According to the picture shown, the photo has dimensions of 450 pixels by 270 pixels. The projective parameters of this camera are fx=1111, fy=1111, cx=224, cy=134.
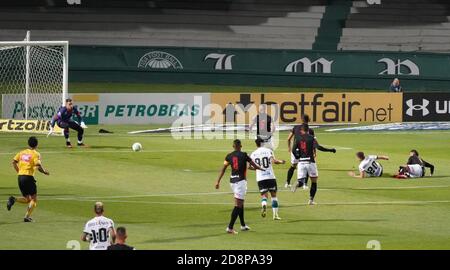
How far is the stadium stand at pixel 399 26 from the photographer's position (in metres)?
70.4

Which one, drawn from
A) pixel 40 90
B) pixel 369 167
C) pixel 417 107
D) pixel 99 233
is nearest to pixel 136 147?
pixel 40 90

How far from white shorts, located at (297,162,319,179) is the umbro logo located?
82.6 ft

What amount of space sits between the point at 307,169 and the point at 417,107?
85.0ft

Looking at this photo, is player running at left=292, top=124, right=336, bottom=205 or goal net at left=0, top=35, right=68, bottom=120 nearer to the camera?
player running at left=292, top=124, right=336, bottom=205

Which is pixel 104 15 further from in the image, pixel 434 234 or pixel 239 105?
pixel 434 234

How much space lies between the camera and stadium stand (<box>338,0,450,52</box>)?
70375mm

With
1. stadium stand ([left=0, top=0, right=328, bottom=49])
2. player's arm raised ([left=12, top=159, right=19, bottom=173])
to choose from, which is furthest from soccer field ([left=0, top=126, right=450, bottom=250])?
stadium stand ([left=0, top=0, right=328, bottom=49])

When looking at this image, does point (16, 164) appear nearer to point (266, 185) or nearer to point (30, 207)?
point (30, 207)

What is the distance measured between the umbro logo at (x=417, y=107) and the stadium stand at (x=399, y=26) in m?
15.3

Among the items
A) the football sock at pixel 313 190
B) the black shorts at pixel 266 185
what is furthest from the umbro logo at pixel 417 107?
the black shorts at pixel 266 185

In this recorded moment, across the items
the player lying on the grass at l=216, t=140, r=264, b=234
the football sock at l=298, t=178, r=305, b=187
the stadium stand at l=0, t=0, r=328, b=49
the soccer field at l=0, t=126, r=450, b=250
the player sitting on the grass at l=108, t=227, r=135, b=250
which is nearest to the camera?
the player sitting on the grass at l=108, t=227, r=135, b=250

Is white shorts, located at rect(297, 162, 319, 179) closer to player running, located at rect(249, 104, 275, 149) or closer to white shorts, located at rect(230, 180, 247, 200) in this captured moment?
white shorts, located at rect(230, 180, 247, 200)
